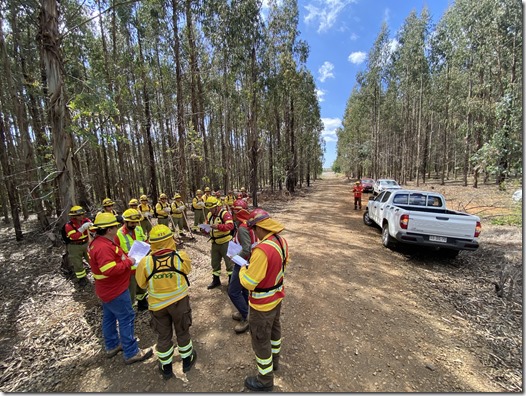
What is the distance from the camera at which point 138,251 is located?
3.11m

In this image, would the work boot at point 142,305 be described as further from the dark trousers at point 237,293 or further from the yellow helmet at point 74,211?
the yellow helmet at point 74,211

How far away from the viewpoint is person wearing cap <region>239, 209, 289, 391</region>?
7.81 ft

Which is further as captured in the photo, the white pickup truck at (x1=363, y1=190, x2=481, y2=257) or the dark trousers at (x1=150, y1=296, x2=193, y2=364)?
the white pickup truck at (x1=363, y1=190, x2=481, y2=257)

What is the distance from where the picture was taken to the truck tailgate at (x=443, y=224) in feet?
17.8

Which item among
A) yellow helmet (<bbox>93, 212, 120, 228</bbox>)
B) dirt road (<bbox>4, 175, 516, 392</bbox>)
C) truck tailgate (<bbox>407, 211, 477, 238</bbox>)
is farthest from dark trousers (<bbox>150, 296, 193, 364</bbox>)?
truck tailgate (<bbox>407, 211, 477, 238</bbox>)

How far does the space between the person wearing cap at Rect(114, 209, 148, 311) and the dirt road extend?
283 millimetres

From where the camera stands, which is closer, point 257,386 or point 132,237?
point 257,386

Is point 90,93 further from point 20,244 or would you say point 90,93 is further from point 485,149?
point 485,149

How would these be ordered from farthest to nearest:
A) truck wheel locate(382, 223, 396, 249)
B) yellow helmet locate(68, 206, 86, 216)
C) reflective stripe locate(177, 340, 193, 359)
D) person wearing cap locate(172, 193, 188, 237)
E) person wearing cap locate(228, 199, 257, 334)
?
1. person wearing cap locate(172, 193, 188, 237)
2. truck wheel locate(382, 223, 396, 249)
3. yellow helmet locate(68, 206, 86, 216)
4. person wearing cap locate(228, 199, 257, 334)
5. reflective stripe locate(177, 340, 193, 359)

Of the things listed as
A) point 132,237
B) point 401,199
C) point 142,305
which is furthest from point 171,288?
point 401,199

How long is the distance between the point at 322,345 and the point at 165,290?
2244 millimetres

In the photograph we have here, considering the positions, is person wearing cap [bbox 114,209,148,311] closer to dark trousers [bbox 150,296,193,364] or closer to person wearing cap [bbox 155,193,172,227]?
dark trousers [bbox 150,296,193,364]

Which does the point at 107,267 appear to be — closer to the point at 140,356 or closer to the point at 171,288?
the point at 171,288

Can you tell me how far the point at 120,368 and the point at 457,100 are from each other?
30977 mm
